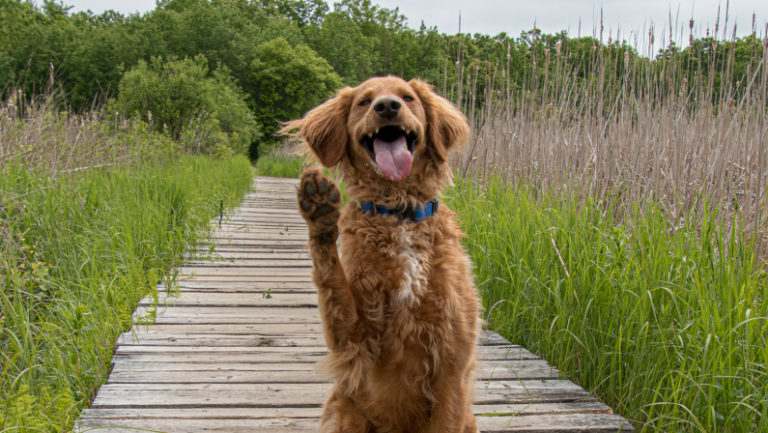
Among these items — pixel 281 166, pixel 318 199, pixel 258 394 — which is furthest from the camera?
pixel 281 166

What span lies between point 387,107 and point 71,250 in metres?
2.91

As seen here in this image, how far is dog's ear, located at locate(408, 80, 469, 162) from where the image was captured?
7.64 ft

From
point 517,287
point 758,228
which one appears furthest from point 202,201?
point 758,228

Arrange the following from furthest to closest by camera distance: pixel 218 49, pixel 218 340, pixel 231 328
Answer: pixel 218 49 < pixel 231 328 < pixel 218 340

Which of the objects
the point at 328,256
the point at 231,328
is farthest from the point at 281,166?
the point at 328,256

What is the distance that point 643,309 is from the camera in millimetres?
2387

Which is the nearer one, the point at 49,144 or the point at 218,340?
the point at 218,340

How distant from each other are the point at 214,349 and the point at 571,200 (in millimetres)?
2275

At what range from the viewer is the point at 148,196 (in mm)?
4934

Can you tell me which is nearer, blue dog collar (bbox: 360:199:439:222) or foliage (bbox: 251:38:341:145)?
blue dog collar (bbox: 360:199:439:222)

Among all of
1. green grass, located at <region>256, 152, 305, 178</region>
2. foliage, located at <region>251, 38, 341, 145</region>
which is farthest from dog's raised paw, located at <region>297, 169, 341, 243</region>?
foliage, located at <region>251, 38, 341, 145</region>

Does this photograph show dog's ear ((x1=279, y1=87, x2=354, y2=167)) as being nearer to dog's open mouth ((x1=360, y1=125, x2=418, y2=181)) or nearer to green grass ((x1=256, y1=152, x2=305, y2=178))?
dog's open mouth ((x1=360, y1=125, x2=418, y2=181))

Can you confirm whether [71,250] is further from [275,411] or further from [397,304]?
[397,304]

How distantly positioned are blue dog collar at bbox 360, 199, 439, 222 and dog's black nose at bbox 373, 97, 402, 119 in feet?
1.08
